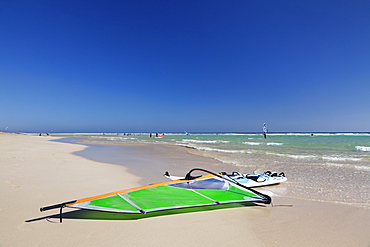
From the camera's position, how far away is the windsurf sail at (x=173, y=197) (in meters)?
3.06

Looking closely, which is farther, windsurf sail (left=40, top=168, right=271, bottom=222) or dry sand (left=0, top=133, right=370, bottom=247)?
windsurf sail (left=40, top=168, right=271, bottom=222)

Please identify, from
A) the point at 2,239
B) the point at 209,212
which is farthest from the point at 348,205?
the point at 2,239

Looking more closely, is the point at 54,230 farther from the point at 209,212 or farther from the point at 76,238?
the point at 209,212

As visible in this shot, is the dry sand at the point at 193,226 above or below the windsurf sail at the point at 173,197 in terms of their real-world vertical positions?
below

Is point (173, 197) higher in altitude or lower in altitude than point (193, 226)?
higher

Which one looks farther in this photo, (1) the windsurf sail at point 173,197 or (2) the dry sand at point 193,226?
(1) the windsurf sail at point 173,197

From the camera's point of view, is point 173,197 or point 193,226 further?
point 173,197

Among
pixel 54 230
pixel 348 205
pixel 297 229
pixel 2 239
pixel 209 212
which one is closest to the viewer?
pixel 2 239

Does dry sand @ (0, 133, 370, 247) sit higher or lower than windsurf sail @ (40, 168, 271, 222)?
lower

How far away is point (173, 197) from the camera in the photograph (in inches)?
149

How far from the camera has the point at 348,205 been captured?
427 cm

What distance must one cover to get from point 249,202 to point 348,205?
80.5 inches

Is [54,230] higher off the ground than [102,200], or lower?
lower

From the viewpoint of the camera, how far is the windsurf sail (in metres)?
3.06
